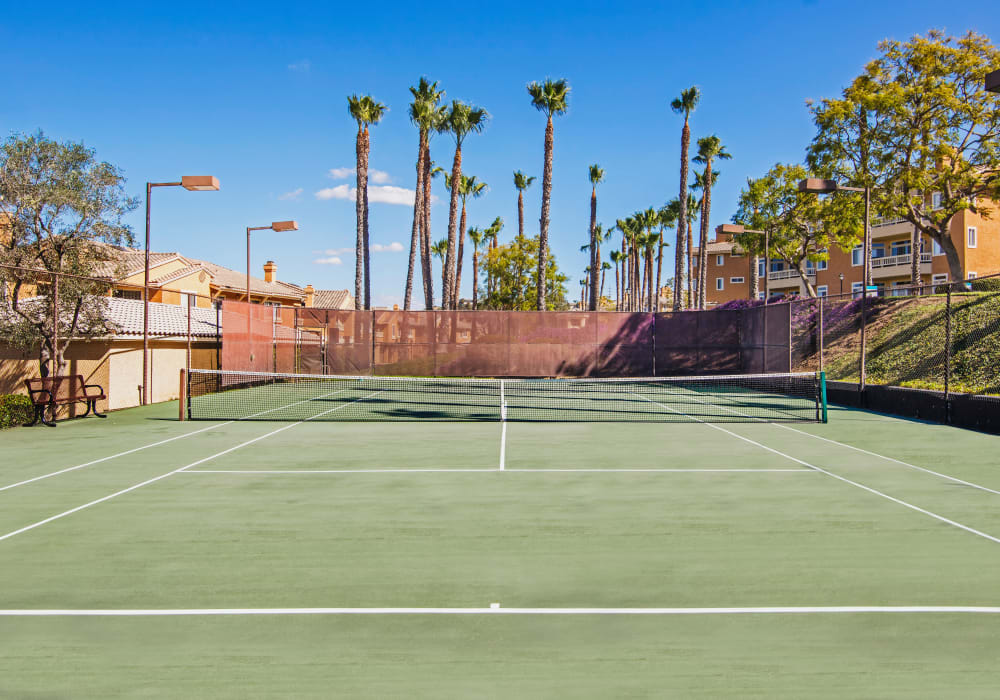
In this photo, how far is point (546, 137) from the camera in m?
35.3

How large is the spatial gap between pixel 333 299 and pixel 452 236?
38627 millimetres

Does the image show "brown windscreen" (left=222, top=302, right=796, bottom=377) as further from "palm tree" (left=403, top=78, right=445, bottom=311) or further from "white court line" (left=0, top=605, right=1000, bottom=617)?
"white court line" (left=0, top=605, right=1000, bottom=617)

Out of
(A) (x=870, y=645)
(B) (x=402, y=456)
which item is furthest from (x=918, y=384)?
(A) (x=870, y=645)

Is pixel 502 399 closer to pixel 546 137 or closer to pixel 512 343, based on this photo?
pixel 512 343

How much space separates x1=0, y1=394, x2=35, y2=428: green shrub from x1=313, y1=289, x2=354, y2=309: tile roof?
55428 mm

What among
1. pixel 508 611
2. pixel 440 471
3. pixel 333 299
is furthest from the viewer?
pixel 333 299

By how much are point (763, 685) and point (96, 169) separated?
18442 mm

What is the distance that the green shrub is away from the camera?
14.0 metres

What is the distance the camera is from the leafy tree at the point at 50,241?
616 inches

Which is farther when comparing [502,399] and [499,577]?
[502,399]

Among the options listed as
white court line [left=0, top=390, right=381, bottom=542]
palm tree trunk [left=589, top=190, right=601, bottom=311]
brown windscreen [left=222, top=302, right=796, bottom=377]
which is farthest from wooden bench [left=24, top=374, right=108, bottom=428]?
palm tree trunk [left=589, top=190, right=601, bottom=311]

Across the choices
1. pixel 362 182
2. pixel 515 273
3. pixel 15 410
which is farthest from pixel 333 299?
pixel 15 410

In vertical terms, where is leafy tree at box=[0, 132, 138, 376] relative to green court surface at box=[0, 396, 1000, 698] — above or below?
above

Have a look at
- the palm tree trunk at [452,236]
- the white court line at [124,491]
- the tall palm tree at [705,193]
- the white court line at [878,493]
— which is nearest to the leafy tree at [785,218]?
the tall palm tree at [705,193]
